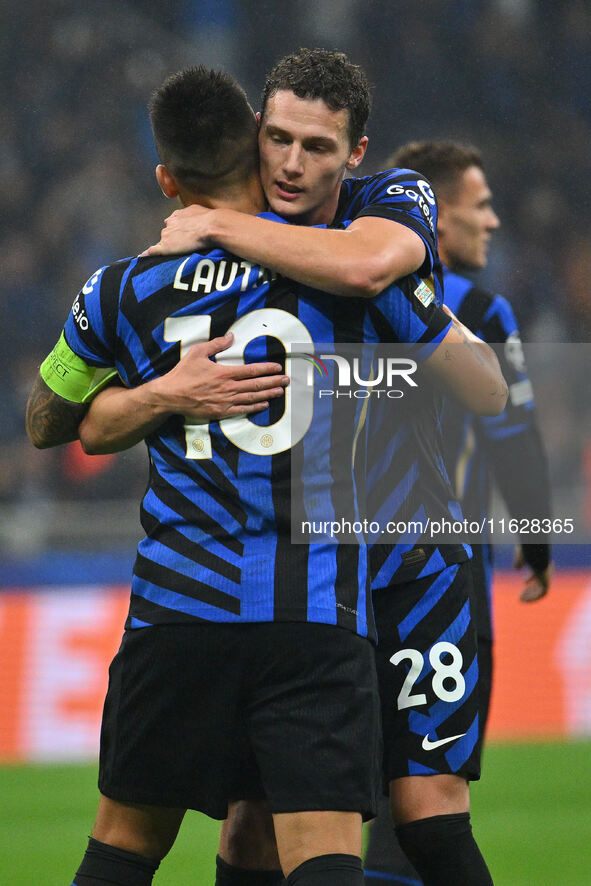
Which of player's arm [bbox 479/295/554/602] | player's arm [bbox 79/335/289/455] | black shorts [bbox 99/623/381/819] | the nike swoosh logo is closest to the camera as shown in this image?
black shorts [bbox 99/623/381/819]

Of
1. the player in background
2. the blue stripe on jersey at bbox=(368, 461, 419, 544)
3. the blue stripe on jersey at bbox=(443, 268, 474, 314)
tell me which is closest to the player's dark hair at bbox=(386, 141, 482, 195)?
the player in background

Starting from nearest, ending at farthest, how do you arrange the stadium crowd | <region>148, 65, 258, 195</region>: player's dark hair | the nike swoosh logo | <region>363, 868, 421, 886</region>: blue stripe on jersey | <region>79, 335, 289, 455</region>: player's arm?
<region>79, 335, 289, 455</region>: player's arm
<region>148, 65, 258, 195</region>: player's dark hair
the nike swoosh logo
<region>363, 868, 421, 886</region>: blue stripe on jersey
the stadium crowd

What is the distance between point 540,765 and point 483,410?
4169 mm

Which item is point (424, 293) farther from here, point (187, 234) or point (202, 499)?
point (202, 499)

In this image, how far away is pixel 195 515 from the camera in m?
2.01

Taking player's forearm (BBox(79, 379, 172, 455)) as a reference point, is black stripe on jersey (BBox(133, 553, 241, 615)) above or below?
below

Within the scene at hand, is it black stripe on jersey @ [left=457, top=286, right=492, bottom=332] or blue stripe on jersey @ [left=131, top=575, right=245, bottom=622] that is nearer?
blue stripe on jersey @ [left=131, top=575, right=245, bottom=622]

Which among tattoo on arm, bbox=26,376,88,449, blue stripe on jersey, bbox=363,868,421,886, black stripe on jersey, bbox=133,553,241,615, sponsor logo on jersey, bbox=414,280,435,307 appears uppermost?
sponsor logo on jersey, bbox=414,280,435,307

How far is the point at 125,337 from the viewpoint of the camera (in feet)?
6.90

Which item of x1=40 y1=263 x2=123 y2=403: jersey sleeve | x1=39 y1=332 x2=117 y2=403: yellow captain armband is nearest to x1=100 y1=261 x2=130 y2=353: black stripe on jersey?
x1=40 y1=263 x2=123 y2=403: jersey sleeve

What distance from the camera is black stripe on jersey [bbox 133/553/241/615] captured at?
1.97m

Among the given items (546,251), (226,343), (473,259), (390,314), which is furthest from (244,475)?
(546,251)

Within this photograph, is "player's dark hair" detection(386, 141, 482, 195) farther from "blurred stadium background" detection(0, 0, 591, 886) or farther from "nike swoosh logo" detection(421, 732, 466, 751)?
"blurred stadium background" detection(0, 0, 591, 886)

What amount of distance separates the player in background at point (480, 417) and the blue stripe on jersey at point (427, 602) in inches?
28.6
